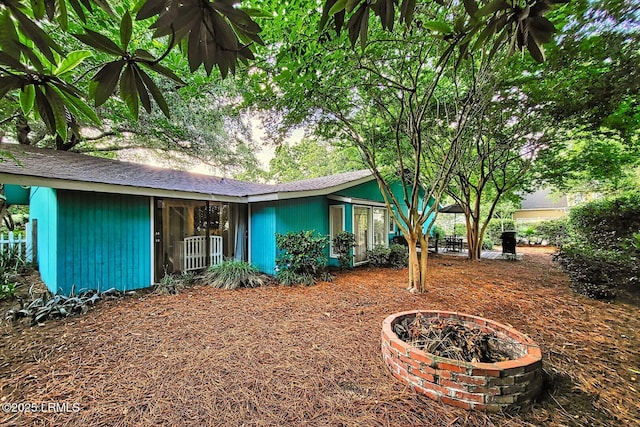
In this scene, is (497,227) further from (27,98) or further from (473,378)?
(27,98)

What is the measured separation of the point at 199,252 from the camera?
6.98m

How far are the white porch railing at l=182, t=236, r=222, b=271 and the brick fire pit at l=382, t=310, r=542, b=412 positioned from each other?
6033 mm

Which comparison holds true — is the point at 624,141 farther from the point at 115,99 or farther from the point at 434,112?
the point at 115,99

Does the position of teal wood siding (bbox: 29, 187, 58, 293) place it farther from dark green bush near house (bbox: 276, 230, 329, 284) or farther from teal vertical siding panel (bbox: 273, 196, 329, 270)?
teal vertical siding panel (bbox: 273, 196, 329, 270)

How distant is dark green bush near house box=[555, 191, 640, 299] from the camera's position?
4.55 metres

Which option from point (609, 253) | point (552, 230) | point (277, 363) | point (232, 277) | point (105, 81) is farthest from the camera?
point (552, 230)

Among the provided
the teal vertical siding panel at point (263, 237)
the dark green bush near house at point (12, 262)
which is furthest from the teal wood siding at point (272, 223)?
the dark green bush near house at point (12, 262)

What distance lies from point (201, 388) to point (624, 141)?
10.6 m

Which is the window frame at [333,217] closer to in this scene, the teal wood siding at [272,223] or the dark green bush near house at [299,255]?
the teal wood siding at [272,223]

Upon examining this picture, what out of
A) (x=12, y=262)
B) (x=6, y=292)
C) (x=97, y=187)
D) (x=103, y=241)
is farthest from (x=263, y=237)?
(x=12, y=262)

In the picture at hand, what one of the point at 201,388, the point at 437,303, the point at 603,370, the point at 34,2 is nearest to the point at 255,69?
the point at 34,2

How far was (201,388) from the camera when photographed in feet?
7.55

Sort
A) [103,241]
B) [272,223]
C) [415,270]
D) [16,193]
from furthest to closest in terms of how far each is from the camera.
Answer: [16,193], [272,223], [415,270], [103,241]

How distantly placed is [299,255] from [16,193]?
811cm
